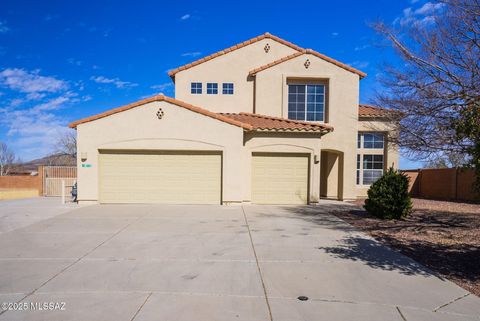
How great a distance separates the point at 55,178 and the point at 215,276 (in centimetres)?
1662

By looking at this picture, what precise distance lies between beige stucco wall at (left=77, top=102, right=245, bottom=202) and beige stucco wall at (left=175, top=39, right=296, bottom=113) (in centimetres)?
428

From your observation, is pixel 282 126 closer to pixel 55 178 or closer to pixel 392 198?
pixel 392 198

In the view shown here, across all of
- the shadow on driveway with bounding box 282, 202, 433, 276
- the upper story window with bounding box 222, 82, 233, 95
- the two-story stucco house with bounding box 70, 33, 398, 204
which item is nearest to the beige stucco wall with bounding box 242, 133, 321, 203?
the two-story stucco house with bounding box 70, 33, 398, 204

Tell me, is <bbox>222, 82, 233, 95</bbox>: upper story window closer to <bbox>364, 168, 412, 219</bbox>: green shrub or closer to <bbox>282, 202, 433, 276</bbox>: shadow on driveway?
<bbox>282, 202, 433, 276</bbox>: shadow on driveway

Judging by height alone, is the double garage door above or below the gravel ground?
above

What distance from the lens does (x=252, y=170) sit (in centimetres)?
1441

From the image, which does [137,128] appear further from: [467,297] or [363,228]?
[467,297]

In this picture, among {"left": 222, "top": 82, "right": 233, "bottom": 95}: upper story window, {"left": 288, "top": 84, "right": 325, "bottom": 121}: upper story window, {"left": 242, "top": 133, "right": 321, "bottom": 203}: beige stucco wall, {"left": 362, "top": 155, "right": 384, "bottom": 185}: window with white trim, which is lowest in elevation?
{"left": 362, "top": 155, "right": 384, "bottom": 185}: window with white trim

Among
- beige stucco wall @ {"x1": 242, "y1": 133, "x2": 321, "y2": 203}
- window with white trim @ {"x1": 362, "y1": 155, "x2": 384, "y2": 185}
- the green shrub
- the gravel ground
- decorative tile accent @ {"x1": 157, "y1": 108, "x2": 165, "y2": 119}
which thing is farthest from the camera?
window with white trim @ {"x1": 362, "y1": 155, "x2": 384, "y2": 185}

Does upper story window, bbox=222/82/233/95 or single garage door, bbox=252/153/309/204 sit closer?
single garage door, bbox=252/153/309/204

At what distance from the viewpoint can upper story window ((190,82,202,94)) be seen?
59.3 feet

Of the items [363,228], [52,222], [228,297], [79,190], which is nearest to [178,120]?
[79,190]

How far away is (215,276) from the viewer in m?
5.52

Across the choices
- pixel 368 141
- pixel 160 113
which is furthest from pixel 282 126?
pixel 368 141
